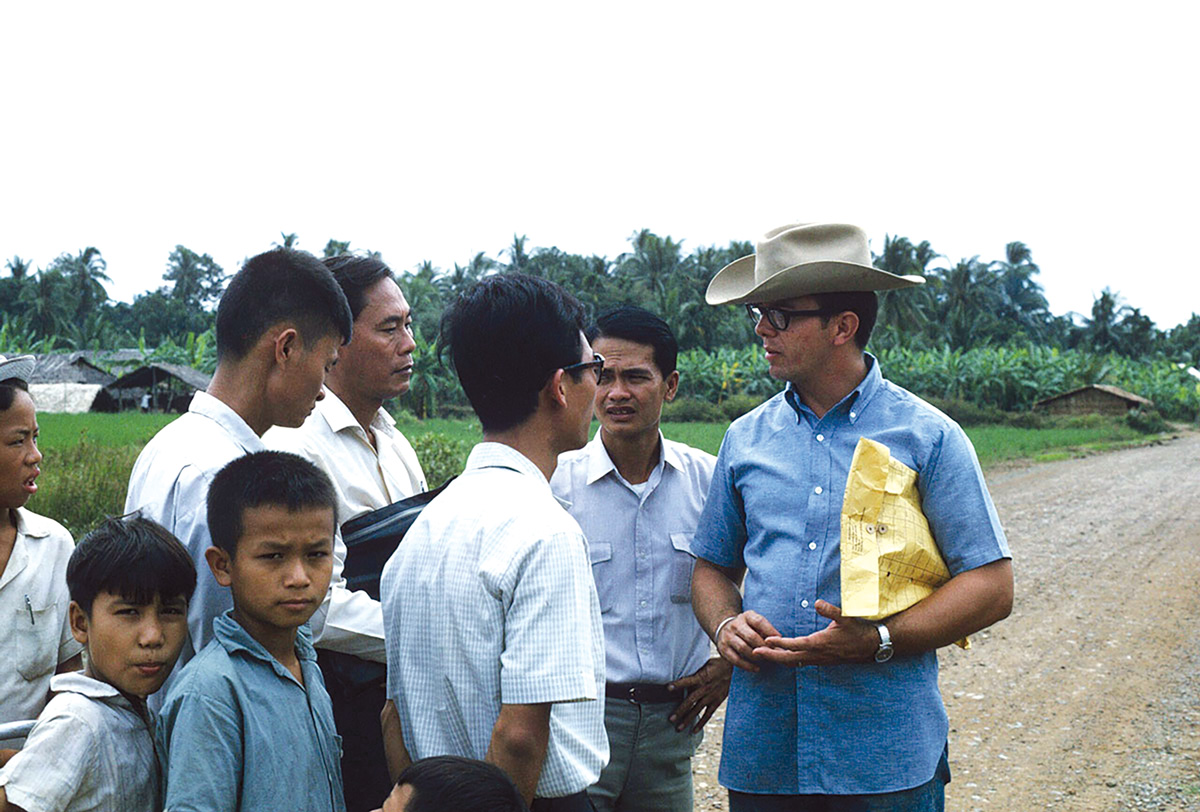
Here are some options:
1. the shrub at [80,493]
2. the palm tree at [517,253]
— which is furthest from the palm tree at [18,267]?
the shrub at [80,493]

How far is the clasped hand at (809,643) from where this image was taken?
2.36 meters

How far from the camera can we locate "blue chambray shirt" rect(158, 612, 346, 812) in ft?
5.82

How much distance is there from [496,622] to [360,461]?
1.19 meters

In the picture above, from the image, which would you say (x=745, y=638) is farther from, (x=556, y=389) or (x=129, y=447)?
(x=129, y=447)

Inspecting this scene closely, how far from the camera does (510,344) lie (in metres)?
2.00

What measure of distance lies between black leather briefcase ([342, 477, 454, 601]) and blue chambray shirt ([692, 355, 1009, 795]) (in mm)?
858

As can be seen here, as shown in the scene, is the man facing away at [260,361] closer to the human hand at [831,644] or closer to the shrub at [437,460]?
the human hand at [831,644]

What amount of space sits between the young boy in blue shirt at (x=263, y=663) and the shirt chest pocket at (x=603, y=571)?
42.1 inches

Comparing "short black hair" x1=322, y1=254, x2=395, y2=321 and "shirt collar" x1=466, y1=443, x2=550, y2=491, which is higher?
"short black hair" x1=322, y1=254, x2=395, y2=321

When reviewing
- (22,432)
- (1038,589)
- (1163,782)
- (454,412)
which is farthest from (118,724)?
(454,412)

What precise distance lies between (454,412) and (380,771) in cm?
3470

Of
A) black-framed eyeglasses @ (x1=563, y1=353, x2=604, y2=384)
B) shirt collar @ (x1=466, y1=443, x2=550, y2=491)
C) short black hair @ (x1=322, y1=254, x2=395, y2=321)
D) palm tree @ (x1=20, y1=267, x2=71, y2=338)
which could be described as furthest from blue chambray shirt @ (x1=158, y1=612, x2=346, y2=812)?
palm tree @ (x1=20, y1=267, x2=71, y2=338)

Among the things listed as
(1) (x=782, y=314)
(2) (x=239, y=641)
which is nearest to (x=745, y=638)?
(1) (x=782, y=314)

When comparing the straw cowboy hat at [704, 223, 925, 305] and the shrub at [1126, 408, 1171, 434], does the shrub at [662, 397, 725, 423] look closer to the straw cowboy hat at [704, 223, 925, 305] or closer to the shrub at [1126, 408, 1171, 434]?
the shrub at [1126, 408, 1171, 434]
